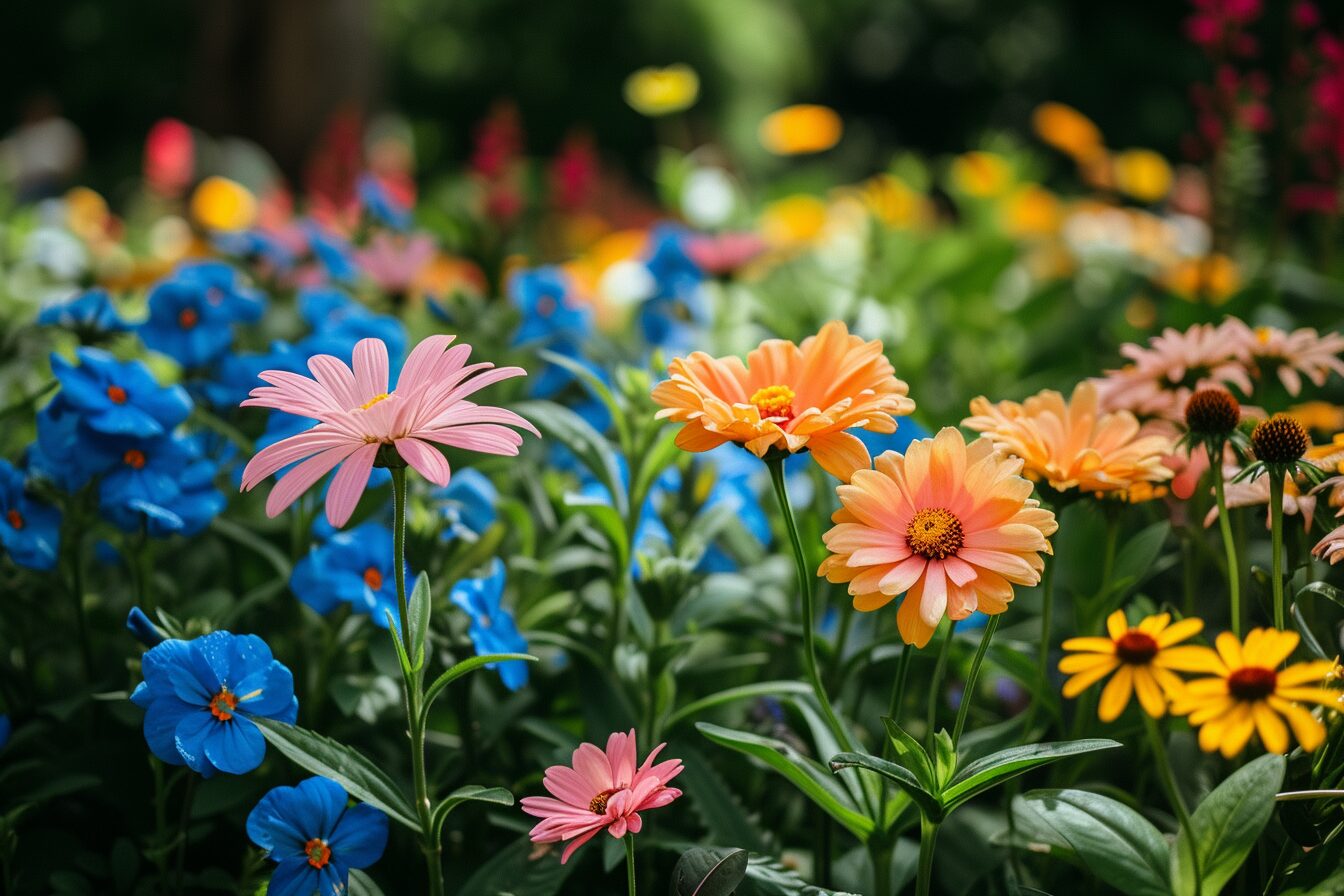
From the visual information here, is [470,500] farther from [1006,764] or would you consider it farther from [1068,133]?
[1068,133]

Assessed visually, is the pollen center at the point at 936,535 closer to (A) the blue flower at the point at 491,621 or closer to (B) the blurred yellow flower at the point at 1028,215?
(A) the blue flower at the point at 491,621

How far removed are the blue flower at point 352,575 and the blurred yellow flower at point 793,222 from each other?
1550 mm

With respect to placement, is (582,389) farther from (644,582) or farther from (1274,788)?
(1274,788)

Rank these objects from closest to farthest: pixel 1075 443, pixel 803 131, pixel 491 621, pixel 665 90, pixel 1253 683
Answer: pixel 1253 683 → pixel 1075 443 → pixel 491 621 → pixel 665 90 → pixel 803 131

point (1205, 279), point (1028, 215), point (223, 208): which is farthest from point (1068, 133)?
point (223, 208)

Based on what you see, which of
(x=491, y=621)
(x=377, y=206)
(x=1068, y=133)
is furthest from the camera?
(x=1068, y=133)

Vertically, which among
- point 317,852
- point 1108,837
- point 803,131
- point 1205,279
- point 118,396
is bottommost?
point 317,852

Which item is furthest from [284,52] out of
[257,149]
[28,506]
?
[28,506]

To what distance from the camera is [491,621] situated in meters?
0.99

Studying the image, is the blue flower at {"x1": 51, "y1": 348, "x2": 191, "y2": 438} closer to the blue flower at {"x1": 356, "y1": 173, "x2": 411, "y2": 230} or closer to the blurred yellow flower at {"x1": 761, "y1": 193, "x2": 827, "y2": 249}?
the blue flower at {"x1": 356, "y1": 173, "x2": 411, "y2": 230}

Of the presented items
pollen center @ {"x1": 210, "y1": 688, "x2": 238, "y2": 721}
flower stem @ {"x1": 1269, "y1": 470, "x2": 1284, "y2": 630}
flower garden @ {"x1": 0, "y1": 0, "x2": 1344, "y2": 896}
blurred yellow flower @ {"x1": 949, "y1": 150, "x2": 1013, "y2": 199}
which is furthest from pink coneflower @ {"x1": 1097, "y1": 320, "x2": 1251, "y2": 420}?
blurred yellow flower @ {"x1": 949, "y1": 150, "x2": 1013, "y2": 199}

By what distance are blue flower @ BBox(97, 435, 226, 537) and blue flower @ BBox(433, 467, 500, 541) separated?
21 centimetres

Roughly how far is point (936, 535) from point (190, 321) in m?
0.88

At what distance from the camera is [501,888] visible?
0.89 m
